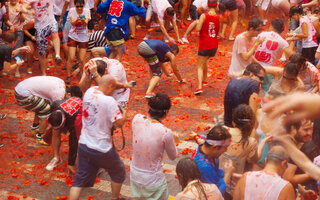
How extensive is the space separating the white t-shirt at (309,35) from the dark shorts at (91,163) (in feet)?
20.5

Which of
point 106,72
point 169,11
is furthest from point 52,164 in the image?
point 169,11

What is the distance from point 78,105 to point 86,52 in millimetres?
4212

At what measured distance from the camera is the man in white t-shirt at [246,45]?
24.8ft

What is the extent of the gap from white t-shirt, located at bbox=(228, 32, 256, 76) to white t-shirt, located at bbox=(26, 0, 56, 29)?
15.1ft

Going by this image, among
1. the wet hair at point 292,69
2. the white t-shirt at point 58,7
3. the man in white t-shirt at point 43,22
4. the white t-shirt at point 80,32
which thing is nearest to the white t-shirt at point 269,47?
the wet hair at point 292,69

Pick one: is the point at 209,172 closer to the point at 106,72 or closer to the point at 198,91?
the point at 106,72

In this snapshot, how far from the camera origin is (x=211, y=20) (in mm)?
9062

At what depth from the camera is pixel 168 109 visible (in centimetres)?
484

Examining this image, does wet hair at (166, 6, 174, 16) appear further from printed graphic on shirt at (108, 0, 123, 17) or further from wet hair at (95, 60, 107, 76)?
wet hair at (95, 60, 107, 76)

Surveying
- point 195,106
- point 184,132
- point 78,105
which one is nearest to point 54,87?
point 78,105

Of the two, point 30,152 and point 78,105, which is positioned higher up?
point 78,105

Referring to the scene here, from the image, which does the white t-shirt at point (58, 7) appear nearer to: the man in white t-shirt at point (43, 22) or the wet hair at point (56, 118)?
the man in white t-shirt at point (43, 22)

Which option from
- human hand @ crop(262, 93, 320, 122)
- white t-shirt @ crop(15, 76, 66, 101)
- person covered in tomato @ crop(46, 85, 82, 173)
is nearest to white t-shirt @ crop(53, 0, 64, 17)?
white t-shirt @ crop(15, 76, 66, 101)

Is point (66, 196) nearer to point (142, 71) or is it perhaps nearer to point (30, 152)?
point (30, 152)
